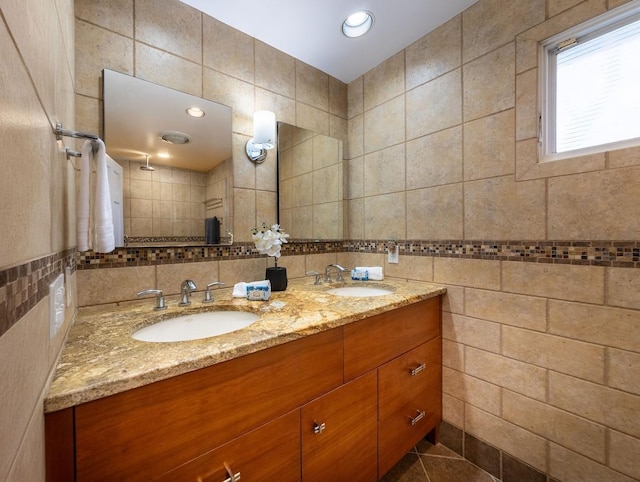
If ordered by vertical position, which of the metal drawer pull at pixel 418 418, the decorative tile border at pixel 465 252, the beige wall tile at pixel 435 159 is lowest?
the metal drawer pull at pixel 418 418

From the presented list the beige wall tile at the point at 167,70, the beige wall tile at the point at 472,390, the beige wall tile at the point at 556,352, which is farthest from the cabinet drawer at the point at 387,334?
the beige wall tile at the point at 167,70

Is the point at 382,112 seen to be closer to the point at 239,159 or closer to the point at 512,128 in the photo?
the point at 512,128

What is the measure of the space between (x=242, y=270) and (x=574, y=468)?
5.78ft

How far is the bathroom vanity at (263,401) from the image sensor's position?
0.58 metres

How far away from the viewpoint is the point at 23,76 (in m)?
0.43

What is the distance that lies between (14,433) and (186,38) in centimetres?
169

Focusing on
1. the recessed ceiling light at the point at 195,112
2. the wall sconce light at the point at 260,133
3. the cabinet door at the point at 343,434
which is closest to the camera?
the cabinet door at the point at 343,434

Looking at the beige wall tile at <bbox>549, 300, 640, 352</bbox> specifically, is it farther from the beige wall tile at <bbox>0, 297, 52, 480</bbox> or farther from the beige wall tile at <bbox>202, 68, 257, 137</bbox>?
the beige wall tile at <bbox>202, 68, 257, 137</bbox>

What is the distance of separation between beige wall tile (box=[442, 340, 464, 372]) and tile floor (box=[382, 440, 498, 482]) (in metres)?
0.47

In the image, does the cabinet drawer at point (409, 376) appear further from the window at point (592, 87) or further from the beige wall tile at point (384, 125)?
A: the beige wall tile at point (384, 125)

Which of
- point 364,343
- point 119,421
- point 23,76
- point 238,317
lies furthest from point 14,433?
point 364,343

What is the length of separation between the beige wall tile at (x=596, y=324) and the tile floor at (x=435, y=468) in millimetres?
844

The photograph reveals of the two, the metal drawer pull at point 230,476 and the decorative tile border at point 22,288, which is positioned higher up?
the decorative tile border at point 22,288

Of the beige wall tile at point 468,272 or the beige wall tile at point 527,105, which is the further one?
the beige wall tile at point 468,272
